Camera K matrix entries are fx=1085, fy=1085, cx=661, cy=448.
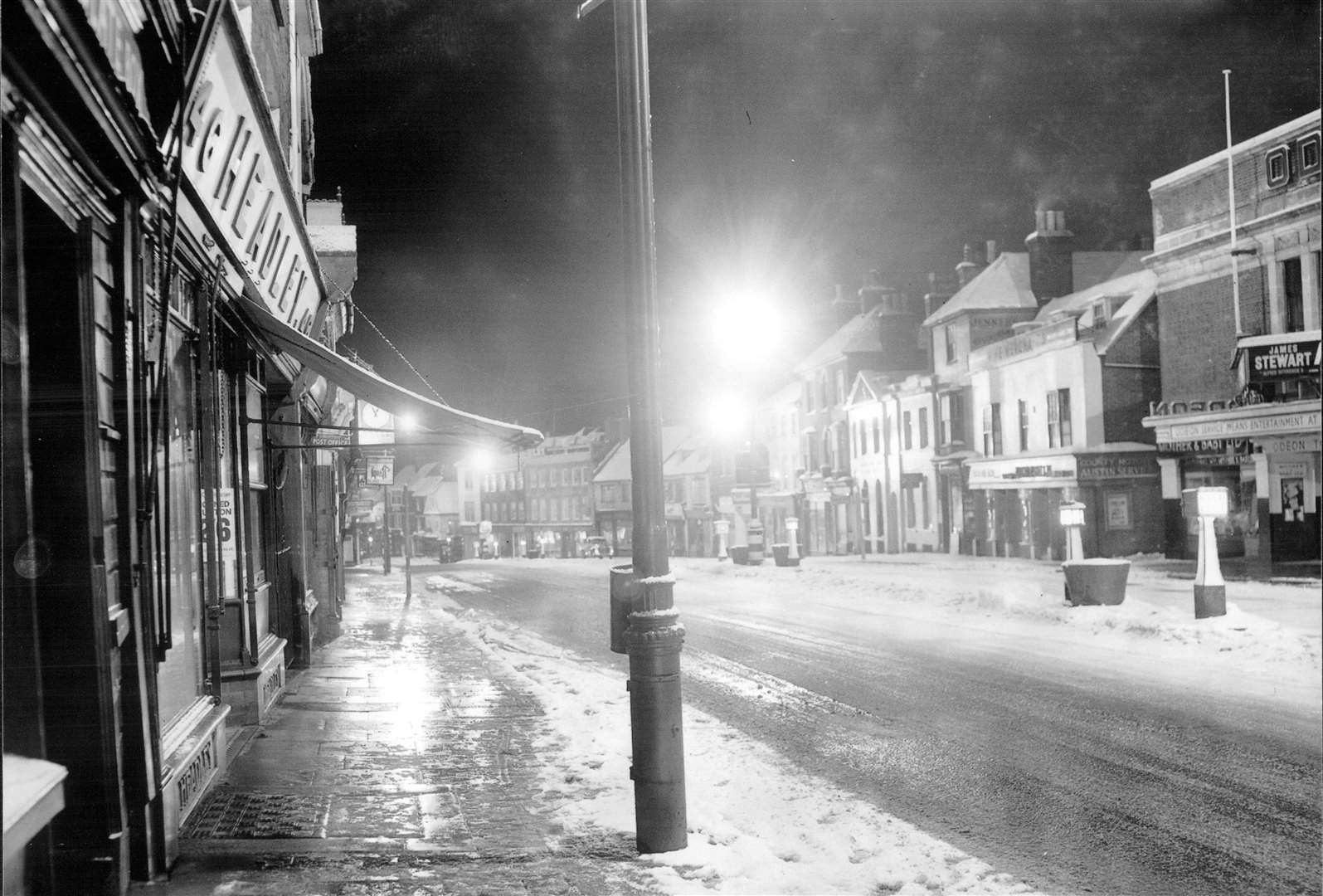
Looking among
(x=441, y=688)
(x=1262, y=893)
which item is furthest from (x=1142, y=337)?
(x=1262, y=893)

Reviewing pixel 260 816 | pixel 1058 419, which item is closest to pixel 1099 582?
pixel 260 816

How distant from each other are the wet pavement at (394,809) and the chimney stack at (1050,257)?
36.7 metres

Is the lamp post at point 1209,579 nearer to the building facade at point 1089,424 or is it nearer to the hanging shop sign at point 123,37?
the hanging shop sign at point 123,37

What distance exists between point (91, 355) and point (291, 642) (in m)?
9.99

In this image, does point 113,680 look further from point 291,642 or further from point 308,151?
point 308,151

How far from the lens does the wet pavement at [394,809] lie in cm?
589

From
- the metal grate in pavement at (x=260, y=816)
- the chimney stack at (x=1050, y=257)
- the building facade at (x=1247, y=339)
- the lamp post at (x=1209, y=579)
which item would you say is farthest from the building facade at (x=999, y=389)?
the metal grate in pavement at (x=260, y=816)

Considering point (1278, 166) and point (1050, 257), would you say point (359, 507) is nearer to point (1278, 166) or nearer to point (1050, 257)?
point (1050, 257)

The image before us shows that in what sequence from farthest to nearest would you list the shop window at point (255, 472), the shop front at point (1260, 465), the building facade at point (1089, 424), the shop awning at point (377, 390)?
the building facade at point (1089, 424) < the shop front at point (1260, 465) < the shop window at point (255, 472) < the shop awning at point (377, 390)

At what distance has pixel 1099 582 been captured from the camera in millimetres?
18469

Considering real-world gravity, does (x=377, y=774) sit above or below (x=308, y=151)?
below

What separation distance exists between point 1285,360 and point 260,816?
937 inches

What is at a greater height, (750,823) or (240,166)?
(240,166)

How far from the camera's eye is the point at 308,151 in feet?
75.3
